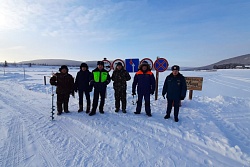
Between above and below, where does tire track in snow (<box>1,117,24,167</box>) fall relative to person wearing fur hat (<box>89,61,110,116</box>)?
below

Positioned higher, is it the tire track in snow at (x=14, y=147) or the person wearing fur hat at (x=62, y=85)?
the person wearing fur hat at (x=62, y=85)

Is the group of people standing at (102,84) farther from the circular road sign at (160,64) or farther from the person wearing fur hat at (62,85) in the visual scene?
the circular road sign at (160,64)

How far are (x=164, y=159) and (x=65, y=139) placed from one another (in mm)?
2260

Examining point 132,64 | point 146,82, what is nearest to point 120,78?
point 146,82

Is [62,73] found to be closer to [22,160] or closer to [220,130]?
[22,160]

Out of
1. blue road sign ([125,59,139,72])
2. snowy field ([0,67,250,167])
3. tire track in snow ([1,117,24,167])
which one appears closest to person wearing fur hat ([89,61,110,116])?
snowy field ([0,67,250,167])

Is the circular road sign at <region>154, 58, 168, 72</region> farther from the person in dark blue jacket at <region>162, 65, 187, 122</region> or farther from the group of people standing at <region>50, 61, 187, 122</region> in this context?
the person in dark blue jacket at <region>162, 65, 187, 122</region>

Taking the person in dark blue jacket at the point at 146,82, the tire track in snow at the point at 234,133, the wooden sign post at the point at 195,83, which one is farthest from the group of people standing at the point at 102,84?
the wooden sign post at the point at 195,83

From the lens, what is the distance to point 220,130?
13.9ft

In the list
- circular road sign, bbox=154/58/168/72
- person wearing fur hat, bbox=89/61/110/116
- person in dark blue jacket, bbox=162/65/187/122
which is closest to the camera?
person in dark blue jacket, bbox=162/65/187/122

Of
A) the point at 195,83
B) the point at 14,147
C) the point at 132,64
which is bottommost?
the point at 14,147

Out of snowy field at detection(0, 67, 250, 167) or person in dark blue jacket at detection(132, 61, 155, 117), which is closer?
snowy field at detection(0, 67, 250, 167)

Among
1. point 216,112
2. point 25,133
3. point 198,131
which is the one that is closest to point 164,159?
point 198,131

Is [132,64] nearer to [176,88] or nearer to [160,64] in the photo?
[160,64]
